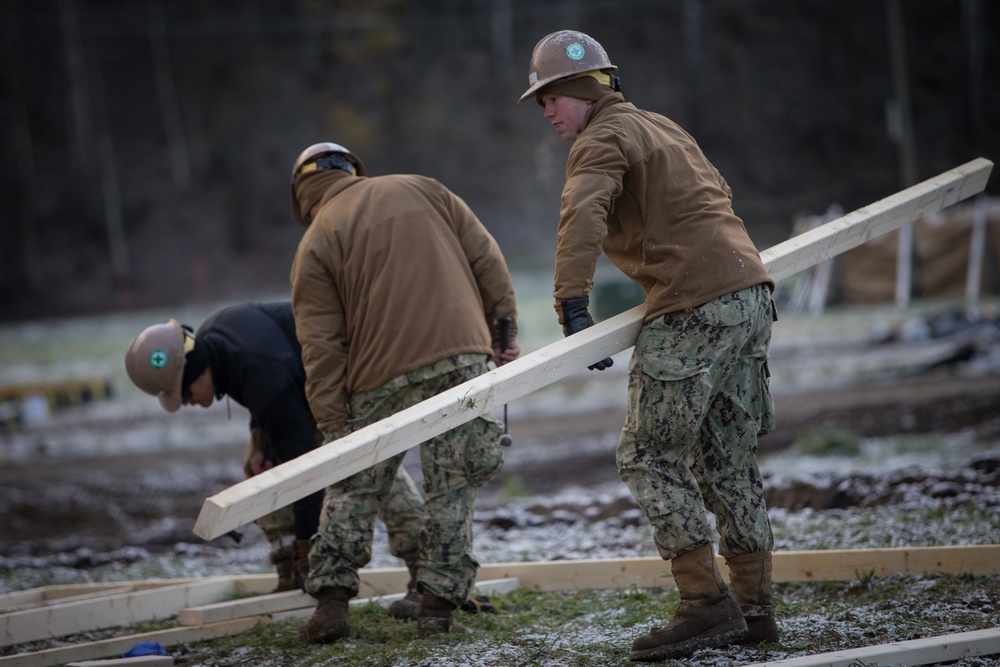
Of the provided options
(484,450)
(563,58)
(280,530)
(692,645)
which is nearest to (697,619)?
(692,645)

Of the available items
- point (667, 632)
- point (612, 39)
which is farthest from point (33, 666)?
point (612, 39)

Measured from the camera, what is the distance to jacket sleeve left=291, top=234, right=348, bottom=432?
14.6 ft

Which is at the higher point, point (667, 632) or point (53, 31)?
point (53, 31)

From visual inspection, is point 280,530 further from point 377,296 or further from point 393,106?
point 393,106

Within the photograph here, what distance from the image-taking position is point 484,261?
15.6 ft

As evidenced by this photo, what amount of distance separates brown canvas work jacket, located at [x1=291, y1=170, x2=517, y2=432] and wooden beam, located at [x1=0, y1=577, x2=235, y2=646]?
1.57m

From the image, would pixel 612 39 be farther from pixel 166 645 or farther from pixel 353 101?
pixel 166 645

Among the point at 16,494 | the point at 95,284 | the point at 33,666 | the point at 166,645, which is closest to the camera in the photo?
the point at 33,666

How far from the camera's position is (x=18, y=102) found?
34656 mm

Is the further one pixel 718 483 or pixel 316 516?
pixel 316 516

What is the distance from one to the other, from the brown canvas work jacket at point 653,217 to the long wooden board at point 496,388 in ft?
0.75

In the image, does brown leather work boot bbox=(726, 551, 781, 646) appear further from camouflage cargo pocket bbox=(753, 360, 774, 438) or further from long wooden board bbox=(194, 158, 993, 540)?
long wooden board bbox=(194, 158, 993, 540)

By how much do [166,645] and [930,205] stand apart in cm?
405

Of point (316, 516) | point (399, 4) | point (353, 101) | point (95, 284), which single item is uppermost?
point (399, 4)
